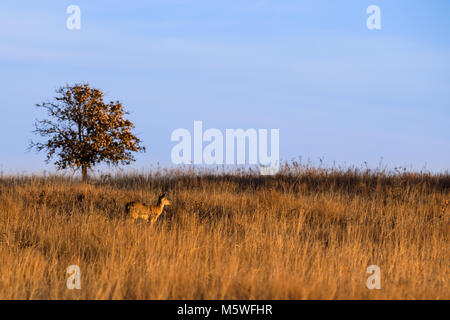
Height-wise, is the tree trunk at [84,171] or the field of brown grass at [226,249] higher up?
the tree trunk at [84,171]

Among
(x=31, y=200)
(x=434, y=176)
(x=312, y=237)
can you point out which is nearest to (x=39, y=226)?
(x=31, y=200)

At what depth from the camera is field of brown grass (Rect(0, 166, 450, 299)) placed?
5.68 m

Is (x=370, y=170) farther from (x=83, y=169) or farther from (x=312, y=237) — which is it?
(x=83, y=169)

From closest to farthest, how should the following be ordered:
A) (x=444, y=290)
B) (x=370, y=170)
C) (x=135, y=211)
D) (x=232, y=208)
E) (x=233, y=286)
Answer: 1. (x=233, y=286)
2. (x=444, y=290)
3. (x=135, y=211)
4. (x=232, y=208)
5. (x=370, y=170)

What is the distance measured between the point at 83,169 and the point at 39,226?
15.0 meters

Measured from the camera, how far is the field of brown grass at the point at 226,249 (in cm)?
568

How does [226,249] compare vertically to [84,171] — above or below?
below

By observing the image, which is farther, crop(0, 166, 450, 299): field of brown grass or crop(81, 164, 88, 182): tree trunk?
crop(81, 164, 88, 182): tree trunk

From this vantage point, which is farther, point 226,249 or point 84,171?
point 84,171

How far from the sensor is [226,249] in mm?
8094

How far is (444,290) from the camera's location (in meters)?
6.09

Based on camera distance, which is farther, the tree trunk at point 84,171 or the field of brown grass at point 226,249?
the tree trunk at point 84,171

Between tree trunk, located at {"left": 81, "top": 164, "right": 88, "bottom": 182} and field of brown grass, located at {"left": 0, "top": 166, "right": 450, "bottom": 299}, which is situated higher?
tree trunk, located at {"left": 81, "top": 164, "right": 88, "bottom": 182}
